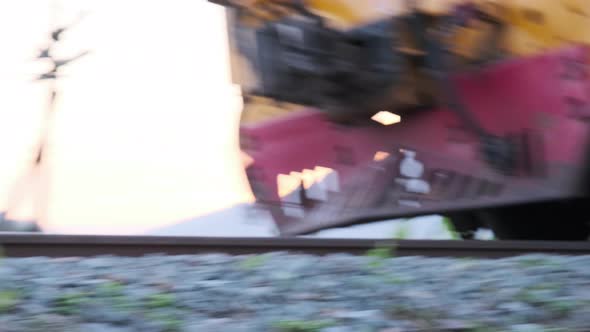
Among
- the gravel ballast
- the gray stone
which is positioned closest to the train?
the gravel ballast

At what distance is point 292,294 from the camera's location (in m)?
2.69

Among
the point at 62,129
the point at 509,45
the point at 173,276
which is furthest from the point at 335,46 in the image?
the point at 62,129

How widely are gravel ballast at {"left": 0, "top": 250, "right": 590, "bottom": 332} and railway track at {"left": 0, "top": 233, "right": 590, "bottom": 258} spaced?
40 cm

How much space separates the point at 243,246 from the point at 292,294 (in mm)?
1025

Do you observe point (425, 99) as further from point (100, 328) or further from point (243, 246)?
point (100, 328)

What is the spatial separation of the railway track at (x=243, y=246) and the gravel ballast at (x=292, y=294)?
403 mm

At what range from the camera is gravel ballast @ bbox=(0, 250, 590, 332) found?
2.36 meters

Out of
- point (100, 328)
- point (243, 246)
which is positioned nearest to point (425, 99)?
point (243, 246)

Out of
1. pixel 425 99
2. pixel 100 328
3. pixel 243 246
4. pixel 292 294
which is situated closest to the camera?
pixel 100 328

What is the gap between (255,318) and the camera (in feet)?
8.01

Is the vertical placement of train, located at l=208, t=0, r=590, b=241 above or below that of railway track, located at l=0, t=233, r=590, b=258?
above

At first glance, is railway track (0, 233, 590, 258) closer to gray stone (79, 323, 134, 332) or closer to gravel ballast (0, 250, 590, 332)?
gravel ballast (0, 250, 590, 332)

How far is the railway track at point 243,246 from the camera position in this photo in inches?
142

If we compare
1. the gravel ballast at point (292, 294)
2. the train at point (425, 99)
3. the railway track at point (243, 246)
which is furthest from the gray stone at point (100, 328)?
the train at point (425, 99)
